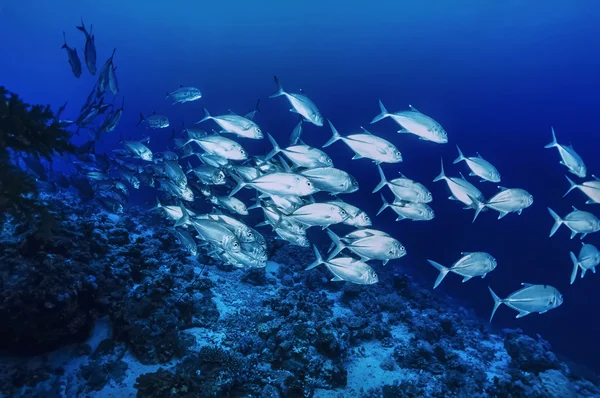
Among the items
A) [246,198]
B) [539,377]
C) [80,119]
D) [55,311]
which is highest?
[80,119]

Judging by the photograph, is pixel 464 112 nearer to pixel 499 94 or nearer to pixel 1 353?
pixel 499 94

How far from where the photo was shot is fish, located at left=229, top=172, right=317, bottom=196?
15.5 feet

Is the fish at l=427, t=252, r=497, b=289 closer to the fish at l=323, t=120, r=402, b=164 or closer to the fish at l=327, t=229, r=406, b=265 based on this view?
the fish at l=327, t=229, r=406, b=265

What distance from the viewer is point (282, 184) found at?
4766 millimetres

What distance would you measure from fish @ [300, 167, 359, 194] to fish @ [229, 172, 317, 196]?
24 cm

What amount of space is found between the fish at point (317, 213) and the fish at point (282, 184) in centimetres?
29

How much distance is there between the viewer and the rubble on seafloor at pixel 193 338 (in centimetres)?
416

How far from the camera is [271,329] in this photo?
6.10m

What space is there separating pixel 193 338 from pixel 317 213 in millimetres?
3329

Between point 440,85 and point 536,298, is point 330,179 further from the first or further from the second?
point 440,85

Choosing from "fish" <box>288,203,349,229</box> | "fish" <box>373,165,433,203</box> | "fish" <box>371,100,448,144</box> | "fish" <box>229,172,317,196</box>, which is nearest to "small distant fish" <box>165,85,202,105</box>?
"fish" <box>229,172,317,196</box>

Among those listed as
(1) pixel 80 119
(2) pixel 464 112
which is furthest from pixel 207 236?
(2) pixel 464 112

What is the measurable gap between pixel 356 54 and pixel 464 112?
16.6m

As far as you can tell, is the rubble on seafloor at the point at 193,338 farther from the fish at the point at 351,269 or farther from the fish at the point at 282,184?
the fish at the point at 282,184
